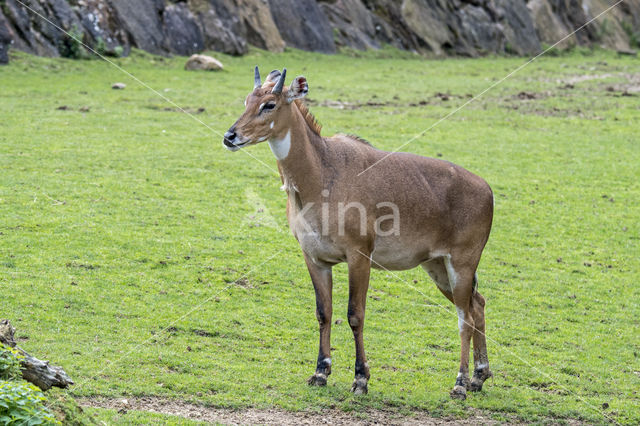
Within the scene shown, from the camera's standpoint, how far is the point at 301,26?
122ft

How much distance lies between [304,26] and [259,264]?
2556 centimetres

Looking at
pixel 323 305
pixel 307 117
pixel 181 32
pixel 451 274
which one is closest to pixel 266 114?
pixel 307 117

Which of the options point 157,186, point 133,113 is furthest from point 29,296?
point 133,113

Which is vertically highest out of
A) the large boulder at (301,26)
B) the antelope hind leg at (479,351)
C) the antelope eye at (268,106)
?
the antelope eye at (268,106)

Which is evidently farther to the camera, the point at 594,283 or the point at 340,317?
the point at 594,283

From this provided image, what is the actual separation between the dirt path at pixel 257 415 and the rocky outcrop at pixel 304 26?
19.5 metres

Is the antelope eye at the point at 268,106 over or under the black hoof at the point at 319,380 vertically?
over

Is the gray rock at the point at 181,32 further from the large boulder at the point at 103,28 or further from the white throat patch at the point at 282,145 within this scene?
the white throat patch at the point at 282,145

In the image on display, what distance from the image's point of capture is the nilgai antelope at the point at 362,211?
9.10 metres

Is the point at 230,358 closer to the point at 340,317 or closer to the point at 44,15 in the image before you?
the point at 340,317

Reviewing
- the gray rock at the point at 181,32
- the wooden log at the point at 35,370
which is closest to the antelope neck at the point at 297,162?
the wooden log at the point at 35,370

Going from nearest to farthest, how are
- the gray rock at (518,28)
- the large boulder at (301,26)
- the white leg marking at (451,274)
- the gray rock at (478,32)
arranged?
the white leg marking at (451,274) < the large boulder at (301,26) < the gray rock at (478,32) < the gray rock at (518,28)

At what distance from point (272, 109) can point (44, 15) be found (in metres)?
21.2

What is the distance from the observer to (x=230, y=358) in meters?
9.95
